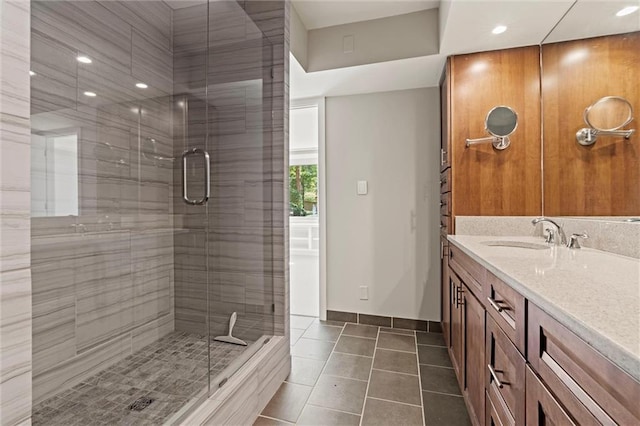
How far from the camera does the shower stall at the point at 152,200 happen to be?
1632 millimetres

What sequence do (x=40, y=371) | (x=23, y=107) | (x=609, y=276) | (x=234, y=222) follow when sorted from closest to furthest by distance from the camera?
(x=23, y=107)
(x=609, y=276)
(x=40, y=371)
(x=234, y=222)

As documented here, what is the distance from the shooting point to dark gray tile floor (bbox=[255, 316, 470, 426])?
168cm

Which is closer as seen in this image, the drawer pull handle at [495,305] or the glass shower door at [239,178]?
the drawer pull handle at [495,305]

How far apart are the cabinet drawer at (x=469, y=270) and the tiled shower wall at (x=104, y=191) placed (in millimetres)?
1978

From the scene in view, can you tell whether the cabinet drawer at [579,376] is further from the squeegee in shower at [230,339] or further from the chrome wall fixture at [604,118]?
the squeegee in shower at [230,339]

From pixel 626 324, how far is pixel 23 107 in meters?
1.33

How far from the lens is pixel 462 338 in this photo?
173 centimetres

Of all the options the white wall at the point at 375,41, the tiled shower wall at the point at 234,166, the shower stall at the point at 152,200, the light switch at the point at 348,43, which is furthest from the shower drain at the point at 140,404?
the light switch at the point at 348,43

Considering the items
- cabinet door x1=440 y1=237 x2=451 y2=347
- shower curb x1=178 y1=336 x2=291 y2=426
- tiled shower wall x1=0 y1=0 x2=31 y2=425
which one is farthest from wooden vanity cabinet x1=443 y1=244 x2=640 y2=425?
tiled shower wall x1=0 y1=0 x2=31 y2=425

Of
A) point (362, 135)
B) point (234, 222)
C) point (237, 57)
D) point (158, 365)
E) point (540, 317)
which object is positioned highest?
point (237, 57)

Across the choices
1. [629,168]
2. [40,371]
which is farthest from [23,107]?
[629,168]

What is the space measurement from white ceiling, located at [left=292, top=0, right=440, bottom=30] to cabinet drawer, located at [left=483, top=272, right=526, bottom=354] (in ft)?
6.40

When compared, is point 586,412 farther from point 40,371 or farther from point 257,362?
point 40,371

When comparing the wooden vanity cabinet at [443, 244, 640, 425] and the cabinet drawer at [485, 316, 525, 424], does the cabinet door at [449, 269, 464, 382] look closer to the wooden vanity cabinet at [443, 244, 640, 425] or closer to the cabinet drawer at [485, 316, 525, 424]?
the wooden vanity cabinet at [443, 244, 640, 425]
